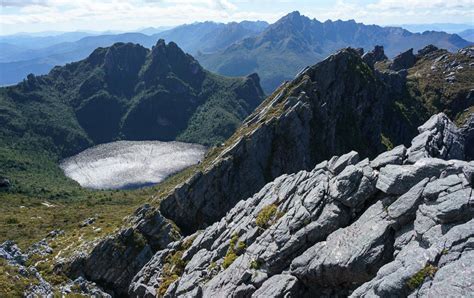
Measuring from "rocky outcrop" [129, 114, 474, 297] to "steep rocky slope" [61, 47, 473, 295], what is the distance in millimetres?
224

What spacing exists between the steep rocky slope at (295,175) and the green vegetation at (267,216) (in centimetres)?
17

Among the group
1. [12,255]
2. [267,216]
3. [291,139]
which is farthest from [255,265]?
[291,139]

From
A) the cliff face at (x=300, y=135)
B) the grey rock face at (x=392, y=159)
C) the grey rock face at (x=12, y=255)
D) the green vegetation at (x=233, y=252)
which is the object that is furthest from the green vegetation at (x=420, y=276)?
the grey rock face at (x=12, y=255)

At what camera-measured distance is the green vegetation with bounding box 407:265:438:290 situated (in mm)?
28661

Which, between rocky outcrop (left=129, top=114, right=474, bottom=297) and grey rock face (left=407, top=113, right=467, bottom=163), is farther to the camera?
grey rock face (left=407, top=113, right=467, bottom=163)

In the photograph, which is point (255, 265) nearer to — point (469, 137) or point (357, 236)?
point (357, 236)

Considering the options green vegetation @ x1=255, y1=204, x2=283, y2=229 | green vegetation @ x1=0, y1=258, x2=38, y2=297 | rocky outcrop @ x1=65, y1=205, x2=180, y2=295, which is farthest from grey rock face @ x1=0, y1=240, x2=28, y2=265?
green vegetation @ x1=255, y1=204, x2=283, y2=229

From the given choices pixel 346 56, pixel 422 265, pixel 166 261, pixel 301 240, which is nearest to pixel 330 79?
pixel 346 56

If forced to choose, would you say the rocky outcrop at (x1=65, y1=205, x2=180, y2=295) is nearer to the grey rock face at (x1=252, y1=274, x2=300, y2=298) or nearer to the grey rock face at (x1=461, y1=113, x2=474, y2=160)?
the grey rock face at (x1=252, y1=274, x2=300, y2=298)

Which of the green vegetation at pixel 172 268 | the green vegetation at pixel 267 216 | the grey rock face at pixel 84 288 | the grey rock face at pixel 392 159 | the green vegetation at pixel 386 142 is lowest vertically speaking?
the grey rock face at pixel 84 288

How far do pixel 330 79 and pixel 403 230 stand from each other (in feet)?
385

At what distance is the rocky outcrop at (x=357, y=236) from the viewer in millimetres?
29672

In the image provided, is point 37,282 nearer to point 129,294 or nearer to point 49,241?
point 129,294

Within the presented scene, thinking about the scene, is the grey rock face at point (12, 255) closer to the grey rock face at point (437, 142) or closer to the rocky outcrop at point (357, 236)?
the rocky outcrop at point (357, 236)
